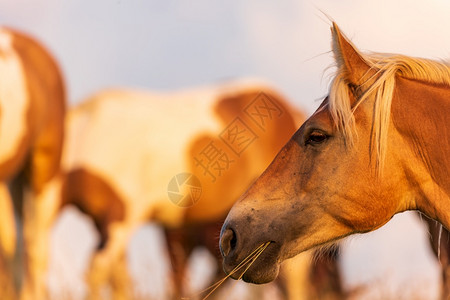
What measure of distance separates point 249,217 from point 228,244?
0.44 feet

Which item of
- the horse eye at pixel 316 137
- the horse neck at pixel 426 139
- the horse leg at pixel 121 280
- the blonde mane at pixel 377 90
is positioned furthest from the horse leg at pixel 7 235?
the horse neck at pixel 426 139

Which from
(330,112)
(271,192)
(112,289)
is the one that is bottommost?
(112,289)

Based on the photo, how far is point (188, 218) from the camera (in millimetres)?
8883

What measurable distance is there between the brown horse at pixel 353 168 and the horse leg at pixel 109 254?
4.55 metres

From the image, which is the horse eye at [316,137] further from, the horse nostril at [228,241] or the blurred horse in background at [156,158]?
the blurred horse in background at [156,158]

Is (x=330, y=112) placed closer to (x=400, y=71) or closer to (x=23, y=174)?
(x=400, y=71)

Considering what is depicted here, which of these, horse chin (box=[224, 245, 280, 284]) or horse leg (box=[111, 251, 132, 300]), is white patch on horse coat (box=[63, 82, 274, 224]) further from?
horse chin (box=[224, 245, 280, 284])

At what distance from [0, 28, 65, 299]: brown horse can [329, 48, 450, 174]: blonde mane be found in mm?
3578

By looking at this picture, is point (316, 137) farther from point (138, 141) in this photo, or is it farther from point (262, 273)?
point (138, 141)

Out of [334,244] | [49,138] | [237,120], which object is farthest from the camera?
[237,120]

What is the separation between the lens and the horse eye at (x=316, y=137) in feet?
10.7

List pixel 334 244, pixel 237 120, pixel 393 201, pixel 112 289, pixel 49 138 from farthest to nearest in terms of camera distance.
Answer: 1. pixel 237 120
2. pixel 112 289
3. pixel 49 138
4. pixel 334 244
5. pixel 393 201

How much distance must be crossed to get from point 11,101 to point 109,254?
7.40 feet

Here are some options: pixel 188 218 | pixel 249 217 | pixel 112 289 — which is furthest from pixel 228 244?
pixel 188 218
